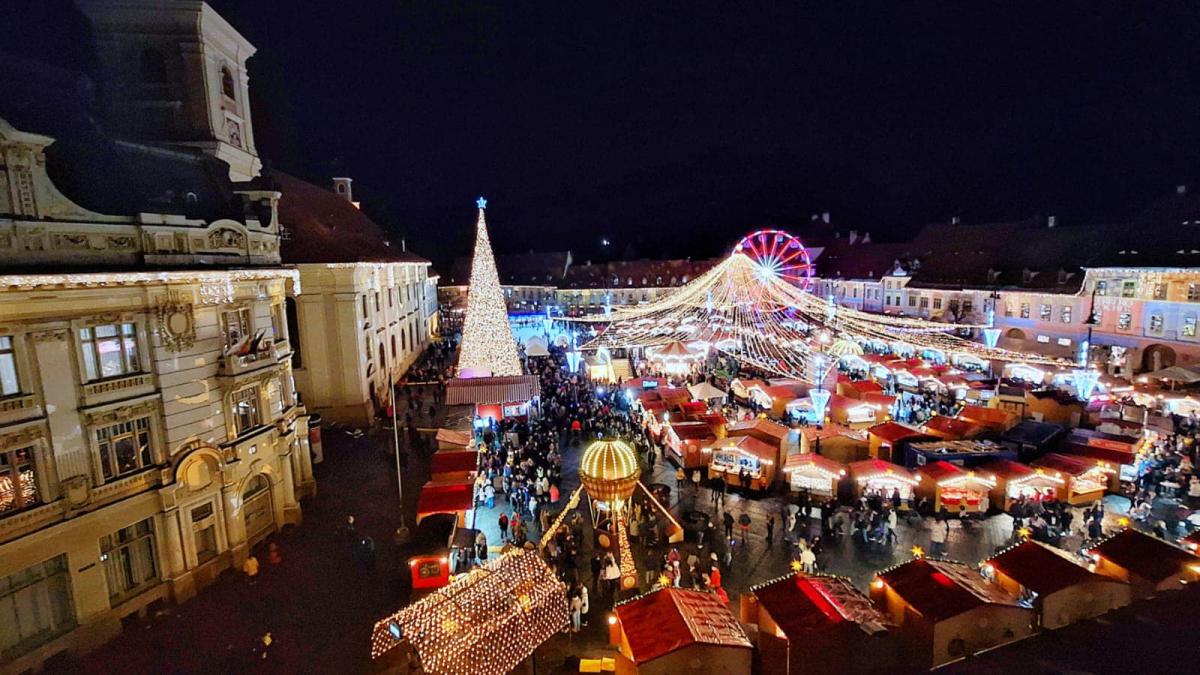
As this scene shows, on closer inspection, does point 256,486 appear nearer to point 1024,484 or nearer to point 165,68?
point 165,68

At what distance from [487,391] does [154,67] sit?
56.0ft

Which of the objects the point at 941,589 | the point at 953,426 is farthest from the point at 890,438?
the point at 941,589

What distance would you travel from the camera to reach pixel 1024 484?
1764 centimetres

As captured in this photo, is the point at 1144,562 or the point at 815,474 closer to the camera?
the point at 1144,562

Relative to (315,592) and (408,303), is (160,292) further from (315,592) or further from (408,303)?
(408,303)

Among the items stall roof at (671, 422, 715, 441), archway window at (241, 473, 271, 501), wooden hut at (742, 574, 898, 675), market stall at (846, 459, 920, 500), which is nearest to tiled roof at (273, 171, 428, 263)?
archway window at (241, 473, 271, 501)

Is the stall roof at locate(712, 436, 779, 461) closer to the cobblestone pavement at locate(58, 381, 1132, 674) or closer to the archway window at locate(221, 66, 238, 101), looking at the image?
the cobblestone pavement at locate(58, 381, 1132, 674)

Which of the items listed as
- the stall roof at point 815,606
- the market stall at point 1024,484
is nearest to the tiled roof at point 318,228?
the stall roof at point 815,606

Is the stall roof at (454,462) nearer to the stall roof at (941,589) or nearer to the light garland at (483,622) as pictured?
the light garland at (483,622)

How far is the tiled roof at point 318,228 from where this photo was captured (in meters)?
26.2

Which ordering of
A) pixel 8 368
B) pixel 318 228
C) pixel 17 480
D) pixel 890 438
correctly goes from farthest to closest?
1. pixel 318 228
2. pixel 890 438
3. pixel 17 480
4. pixel 8 368

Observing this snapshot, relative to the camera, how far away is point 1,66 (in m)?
12.8

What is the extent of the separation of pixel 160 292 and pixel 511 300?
62.9 m

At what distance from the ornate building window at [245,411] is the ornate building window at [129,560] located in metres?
2.97
